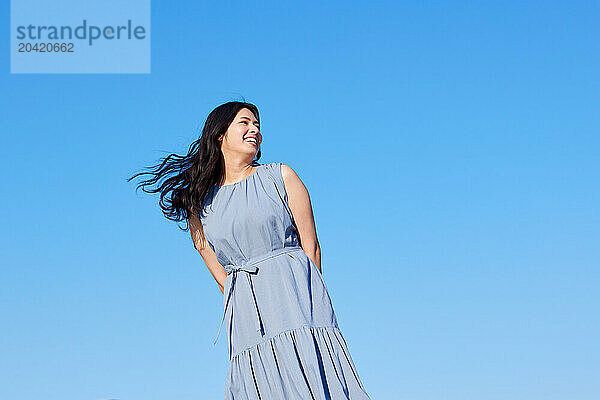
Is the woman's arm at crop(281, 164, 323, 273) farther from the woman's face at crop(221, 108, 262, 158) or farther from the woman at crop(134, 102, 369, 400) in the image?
the woman's face at crop(221, 108, 262, 158)

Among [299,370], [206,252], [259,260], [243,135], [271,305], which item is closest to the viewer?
[299,370]

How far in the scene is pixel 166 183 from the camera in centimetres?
613

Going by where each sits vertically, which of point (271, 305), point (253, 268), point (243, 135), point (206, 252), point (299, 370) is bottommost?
point (299, 370)

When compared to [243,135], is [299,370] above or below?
below

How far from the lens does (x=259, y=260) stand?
221 inches

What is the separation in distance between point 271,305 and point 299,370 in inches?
16.8

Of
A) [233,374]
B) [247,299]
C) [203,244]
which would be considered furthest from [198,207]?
[233,374]

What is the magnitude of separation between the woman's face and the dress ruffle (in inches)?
47.4

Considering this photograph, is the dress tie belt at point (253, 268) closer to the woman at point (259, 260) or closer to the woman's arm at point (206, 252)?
the woman at point (259, 260)

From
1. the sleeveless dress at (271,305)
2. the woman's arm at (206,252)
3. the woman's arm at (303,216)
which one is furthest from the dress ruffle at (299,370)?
the woman's arm at (206,252)

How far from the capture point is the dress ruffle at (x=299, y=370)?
5.23 meters

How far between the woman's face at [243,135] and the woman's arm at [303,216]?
0.32 metres

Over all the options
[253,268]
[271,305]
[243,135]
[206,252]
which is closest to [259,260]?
[253,268]

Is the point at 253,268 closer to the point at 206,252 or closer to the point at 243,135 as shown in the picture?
the point at 206,252
